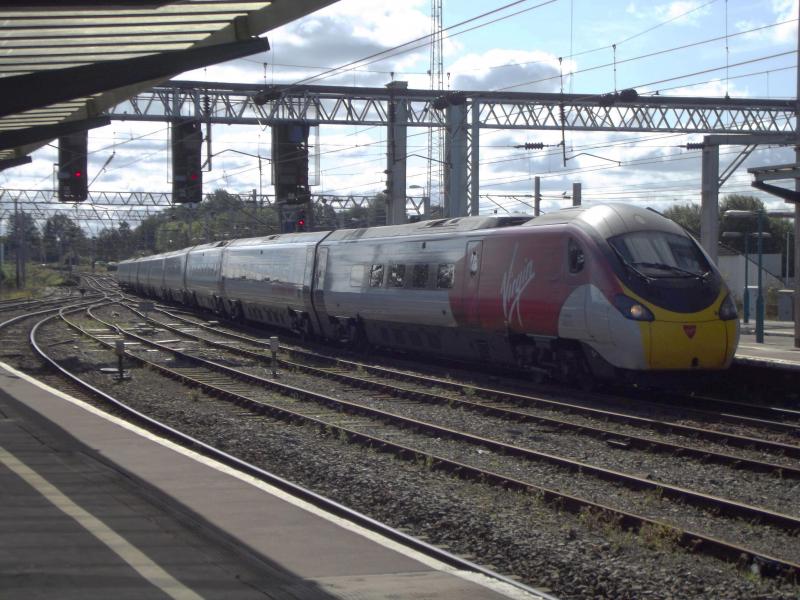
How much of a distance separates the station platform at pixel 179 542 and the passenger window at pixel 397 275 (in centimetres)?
1054

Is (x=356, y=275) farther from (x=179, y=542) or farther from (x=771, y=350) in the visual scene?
(x=179, y=542)

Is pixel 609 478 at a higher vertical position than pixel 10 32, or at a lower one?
lower

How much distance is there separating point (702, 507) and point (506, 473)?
2.14m

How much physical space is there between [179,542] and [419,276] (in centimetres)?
1309

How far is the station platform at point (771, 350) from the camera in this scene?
A: 1550 cm

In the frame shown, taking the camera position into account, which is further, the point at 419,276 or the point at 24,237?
the point at 24,237

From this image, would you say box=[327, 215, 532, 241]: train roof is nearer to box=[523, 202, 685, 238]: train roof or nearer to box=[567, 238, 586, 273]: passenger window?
box=[523, 202, 685, 238]: train roof

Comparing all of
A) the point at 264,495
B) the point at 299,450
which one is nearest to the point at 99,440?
the point at 299,450

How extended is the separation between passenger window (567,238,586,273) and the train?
18 millimetres

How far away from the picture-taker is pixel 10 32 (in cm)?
1202

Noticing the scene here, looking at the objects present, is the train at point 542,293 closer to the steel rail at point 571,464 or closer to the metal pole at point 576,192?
the steel rail at point 571,464

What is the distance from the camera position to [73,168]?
3019 centimetres

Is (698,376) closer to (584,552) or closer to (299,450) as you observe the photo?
(299,450)

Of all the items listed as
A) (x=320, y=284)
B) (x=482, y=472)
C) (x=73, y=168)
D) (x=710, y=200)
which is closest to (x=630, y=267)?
(x=482, y=472)
